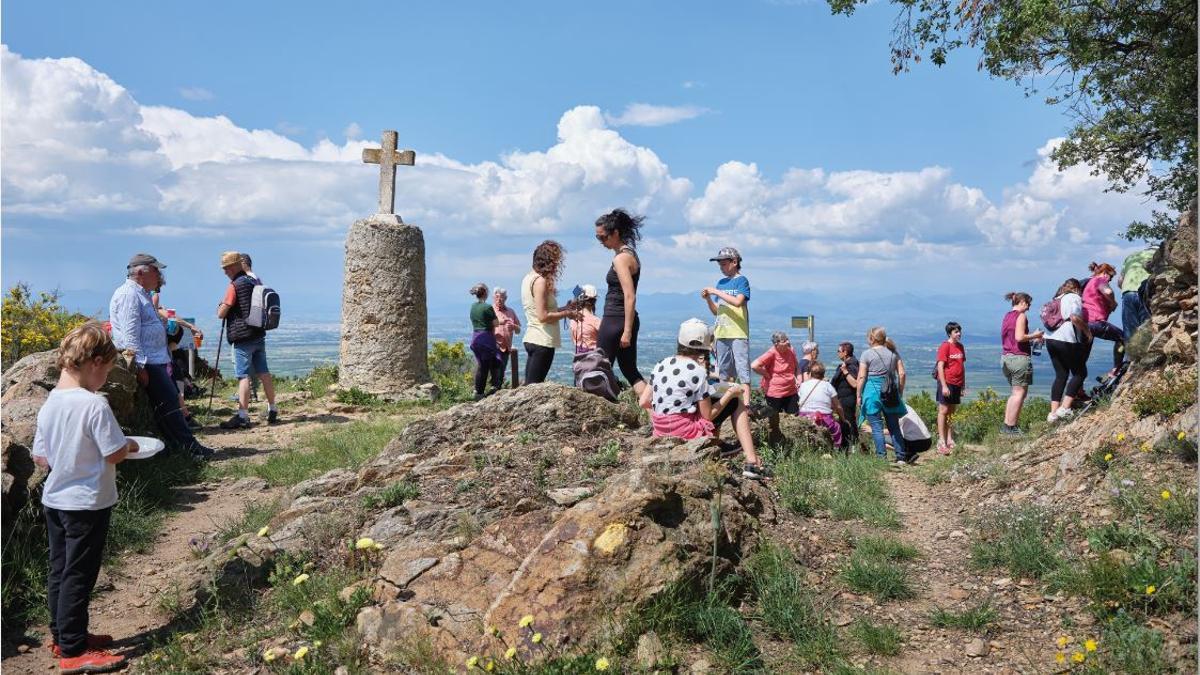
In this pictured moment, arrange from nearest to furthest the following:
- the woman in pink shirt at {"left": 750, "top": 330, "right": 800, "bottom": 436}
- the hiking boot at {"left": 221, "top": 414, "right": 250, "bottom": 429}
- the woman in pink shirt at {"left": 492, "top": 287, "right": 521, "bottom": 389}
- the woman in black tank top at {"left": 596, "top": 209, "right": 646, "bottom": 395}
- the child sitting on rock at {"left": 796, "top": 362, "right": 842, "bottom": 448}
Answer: the woman in black tank top at {"left": 596, "top": 209, "right": 646, "bottom": 395}
the woman in pink shirt at {"left": 750, "top": 330, "right": 800, "bottom": 436}
the child sitting on rock at {"left": 796, "top": 362, "right": 842, "bottom": 448}
the hiking boot at {"left": 221, "top": 414, "right": 250, "bottom": 429}
the woman in pink shirt at {"left": 492, "top": 287, "right": 521, "bottom": 389}

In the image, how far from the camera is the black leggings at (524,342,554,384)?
8906mm

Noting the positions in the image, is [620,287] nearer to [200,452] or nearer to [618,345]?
[618,345]

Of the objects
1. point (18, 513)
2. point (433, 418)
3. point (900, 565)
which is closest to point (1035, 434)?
point (900, 565)

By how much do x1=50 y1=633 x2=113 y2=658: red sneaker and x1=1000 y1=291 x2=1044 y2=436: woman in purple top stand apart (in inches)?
361

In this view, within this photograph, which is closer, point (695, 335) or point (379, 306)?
point (695, 335)

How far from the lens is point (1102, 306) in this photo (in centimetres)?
1013

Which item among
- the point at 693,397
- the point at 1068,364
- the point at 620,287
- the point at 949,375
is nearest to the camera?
the point at 693,397

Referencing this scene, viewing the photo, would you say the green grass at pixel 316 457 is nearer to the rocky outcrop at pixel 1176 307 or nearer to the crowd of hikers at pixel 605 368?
the crowd of hikers at pixel 605 368

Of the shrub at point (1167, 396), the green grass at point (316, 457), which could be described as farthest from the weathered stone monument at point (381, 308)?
the shrub at point (1167, 396)

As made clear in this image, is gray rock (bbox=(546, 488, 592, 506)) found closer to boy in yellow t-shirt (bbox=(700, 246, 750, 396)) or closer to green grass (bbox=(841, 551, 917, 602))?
green grass (bbox=(841, 551, 917, 602))

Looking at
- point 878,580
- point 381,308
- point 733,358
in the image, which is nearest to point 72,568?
point 878,580

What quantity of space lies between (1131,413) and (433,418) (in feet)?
18.2

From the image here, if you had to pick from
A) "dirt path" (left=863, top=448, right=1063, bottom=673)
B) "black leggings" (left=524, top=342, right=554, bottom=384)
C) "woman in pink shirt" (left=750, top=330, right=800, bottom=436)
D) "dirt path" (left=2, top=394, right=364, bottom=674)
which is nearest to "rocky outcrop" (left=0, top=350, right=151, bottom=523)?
"dirt path" (left=2, top=394, right=364, bottom=674)

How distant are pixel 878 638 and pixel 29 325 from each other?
1604 cm
